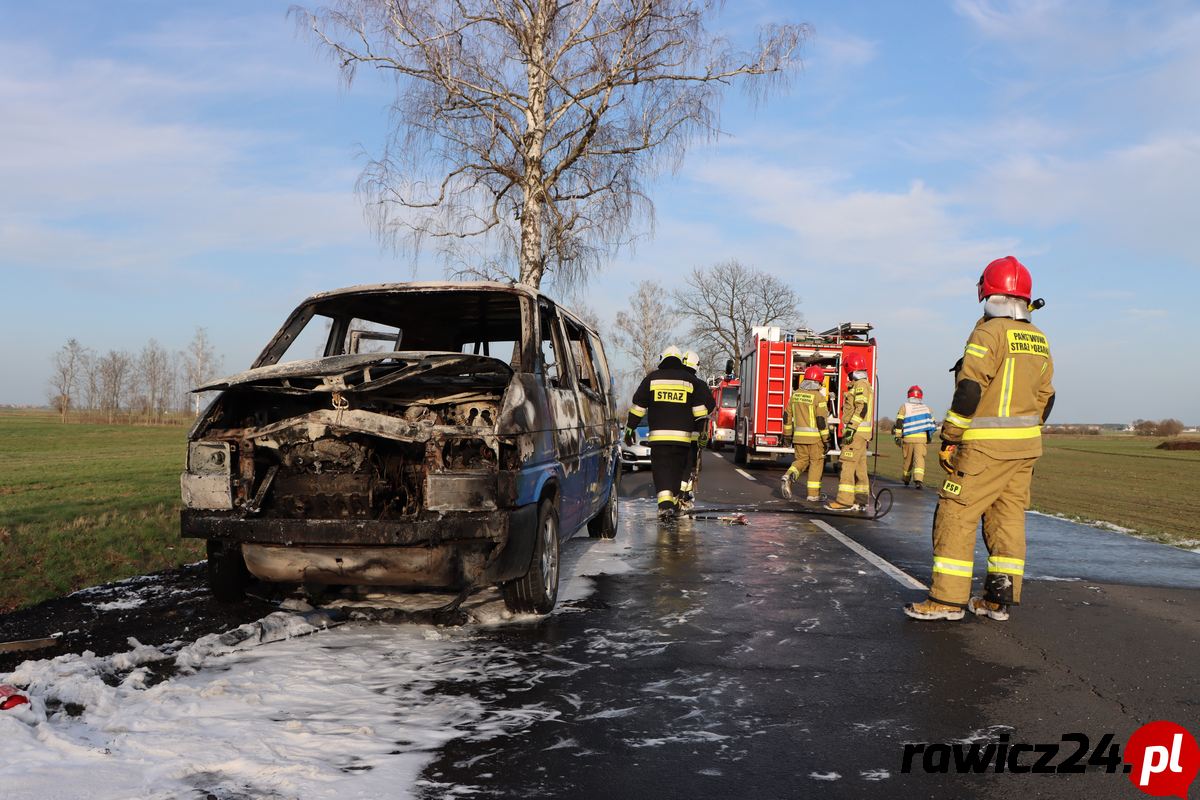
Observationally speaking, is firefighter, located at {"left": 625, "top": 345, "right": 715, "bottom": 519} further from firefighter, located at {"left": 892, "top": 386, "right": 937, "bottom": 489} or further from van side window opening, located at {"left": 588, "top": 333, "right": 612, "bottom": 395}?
firefighter, located at {"left": 892, "top": 386, "right": 937, "bottom": 489}

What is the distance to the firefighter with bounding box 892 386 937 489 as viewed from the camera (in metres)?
14.9

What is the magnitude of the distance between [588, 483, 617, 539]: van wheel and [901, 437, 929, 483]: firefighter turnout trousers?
318 inches

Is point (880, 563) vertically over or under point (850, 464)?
under

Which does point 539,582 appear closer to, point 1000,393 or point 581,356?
point 581,356

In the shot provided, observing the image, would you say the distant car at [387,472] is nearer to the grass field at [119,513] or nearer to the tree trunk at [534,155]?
the grass field at [119,513]

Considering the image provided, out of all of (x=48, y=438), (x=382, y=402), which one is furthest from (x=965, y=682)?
(x=48, y=438)

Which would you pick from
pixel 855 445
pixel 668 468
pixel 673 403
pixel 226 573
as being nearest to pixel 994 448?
pixel 673 403

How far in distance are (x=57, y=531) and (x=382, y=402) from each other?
4.99 m

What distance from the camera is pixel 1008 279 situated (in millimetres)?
5371

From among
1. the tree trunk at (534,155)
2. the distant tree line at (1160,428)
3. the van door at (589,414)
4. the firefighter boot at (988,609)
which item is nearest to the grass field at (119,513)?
the van door at (589,414)

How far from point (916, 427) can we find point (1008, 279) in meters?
10.1

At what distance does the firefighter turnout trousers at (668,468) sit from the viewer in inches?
367

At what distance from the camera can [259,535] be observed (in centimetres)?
454

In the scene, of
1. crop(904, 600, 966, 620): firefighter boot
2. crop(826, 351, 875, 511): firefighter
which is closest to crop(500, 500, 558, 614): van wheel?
crop(904, 600, 966, 620): firefighter boot
